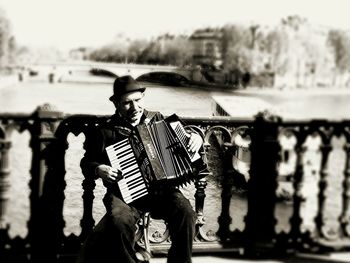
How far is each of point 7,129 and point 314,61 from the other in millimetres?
7965

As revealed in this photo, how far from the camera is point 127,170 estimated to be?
2.89 metres

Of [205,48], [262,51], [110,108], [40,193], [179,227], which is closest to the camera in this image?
[179,227]

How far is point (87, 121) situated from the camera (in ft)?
11.3

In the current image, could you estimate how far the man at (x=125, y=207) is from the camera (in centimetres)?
284

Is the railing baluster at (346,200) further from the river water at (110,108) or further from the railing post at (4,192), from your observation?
the railing post at (4,192)

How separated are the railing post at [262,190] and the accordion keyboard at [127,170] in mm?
1273

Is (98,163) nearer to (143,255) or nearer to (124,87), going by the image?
(124,87)

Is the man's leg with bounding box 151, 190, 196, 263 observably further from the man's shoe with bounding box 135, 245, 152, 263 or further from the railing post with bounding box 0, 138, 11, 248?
the railing post with bounding box 0, 138, 11, 248

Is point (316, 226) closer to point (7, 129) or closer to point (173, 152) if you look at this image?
point (173, 152)

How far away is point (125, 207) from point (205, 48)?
4.12 m

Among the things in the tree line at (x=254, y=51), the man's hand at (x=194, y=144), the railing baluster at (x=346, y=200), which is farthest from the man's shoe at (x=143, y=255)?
the tree line at (x=254, y=51)

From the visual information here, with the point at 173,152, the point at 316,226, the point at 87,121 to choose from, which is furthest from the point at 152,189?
the point at 316,226

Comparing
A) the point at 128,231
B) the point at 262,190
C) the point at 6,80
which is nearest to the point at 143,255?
the point at 128,231

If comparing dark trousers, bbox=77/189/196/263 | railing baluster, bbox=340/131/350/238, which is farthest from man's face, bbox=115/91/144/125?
railing baluster, bbox=340/131/350/238
